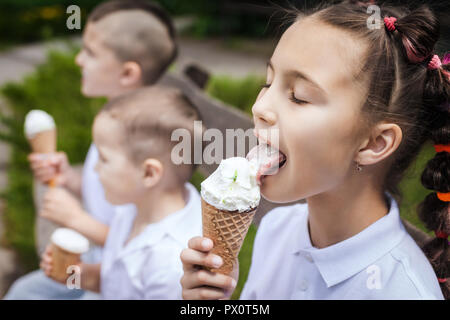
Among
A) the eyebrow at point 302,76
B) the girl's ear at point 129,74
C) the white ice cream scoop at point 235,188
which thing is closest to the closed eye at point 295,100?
the eyebrow at point 302,76

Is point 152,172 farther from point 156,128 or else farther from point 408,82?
point 408,82

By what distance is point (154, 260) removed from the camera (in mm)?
1604

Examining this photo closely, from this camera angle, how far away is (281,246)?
1.46 m

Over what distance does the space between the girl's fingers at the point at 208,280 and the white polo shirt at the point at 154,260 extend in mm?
339

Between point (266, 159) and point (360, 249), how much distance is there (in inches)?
14.1

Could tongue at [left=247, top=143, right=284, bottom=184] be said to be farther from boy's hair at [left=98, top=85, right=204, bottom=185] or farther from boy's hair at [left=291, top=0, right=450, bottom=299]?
boy's hair at [left=98, top=85, right=204, bottom=185]

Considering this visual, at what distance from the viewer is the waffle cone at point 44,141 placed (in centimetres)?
202

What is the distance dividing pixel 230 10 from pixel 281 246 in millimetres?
7457

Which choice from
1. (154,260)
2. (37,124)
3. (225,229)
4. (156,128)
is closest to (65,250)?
(154,260)

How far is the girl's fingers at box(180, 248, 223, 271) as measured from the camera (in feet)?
3.72

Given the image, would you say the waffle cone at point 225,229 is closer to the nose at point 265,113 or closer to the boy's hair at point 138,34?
the nose at point 265,113

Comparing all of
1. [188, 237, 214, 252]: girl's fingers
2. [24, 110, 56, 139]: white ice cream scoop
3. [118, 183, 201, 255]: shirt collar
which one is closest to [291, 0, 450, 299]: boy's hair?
[188, 237, 214, 252]: girl's fingers

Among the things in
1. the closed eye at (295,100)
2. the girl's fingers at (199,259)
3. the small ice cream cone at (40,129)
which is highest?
the closed eye at (295,100)
